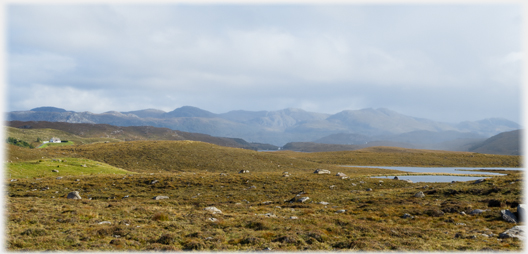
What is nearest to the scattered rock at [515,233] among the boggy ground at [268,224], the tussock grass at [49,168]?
the boggy ground at [268,224]

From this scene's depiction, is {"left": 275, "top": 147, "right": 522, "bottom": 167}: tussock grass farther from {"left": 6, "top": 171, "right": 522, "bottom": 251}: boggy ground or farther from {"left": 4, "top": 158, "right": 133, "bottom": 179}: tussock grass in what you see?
{"left": 4, "top": 158, "right": 133, "bottom": 179}: tussock grass

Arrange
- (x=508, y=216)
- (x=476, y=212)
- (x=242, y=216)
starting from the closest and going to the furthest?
(x=508, y=216) < (x=242, y=216) < (x=476, y=212)

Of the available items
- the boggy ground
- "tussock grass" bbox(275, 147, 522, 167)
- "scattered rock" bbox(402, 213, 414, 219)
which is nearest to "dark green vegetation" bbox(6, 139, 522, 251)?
the boggy ground

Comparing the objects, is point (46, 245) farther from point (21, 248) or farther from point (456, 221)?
point (456, 221)

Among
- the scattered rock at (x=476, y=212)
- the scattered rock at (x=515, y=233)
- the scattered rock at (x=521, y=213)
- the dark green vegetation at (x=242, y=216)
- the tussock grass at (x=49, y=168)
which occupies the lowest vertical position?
the tussock grass at (x=49, y=168)

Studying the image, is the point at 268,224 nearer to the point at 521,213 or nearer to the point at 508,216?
the point at 508,216

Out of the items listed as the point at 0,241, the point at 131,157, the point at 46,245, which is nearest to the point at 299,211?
the point at 46,245

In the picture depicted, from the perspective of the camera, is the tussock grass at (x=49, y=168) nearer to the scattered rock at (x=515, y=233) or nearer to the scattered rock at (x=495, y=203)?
the scattered rock at (x=515, y=233)

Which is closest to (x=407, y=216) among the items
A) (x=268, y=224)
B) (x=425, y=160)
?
(x=268, y=224)

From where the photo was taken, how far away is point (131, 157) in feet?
314

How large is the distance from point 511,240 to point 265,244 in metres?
14.5

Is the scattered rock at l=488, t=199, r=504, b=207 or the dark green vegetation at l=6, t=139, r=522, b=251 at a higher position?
the scattered rock at l=488, t=199, r=504, b=207

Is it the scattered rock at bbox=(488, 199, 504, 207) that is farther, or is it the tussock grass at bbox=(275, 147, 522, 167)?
the tussock grass at bbox=(275, 147, 522, 167)

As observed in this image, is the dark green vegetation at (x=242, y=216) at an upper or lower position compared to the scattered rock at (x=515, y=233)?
lower
